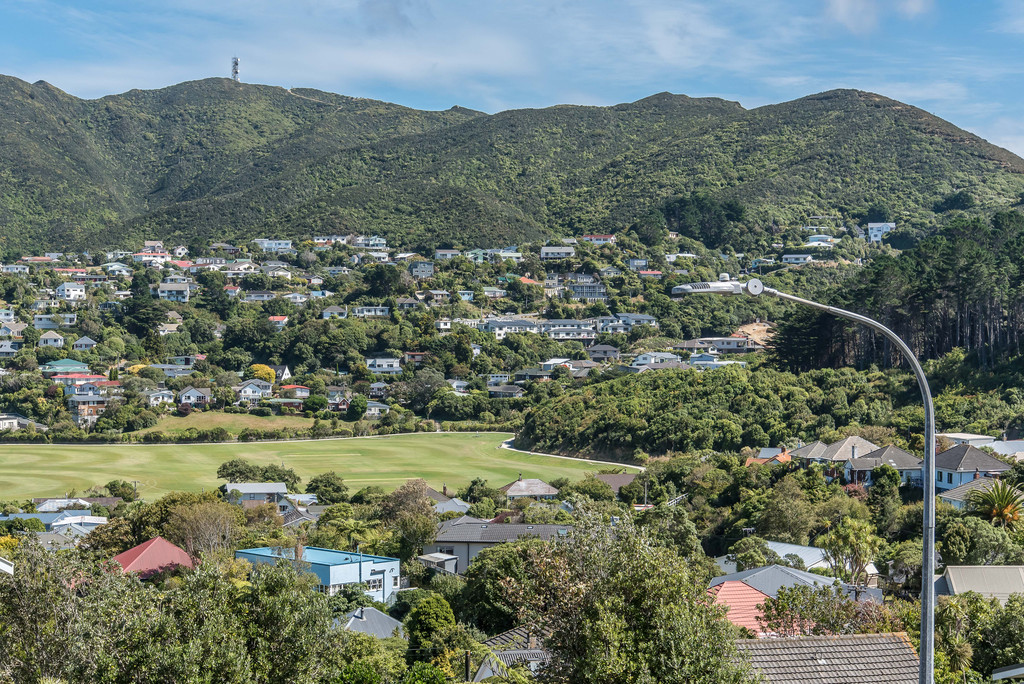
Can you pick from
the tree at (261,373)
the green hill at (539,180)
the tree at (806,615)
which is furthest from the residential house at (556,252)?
the tree at (806,615)

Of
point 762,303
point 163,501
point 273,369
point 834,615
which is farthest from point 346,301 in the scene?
point 834,615

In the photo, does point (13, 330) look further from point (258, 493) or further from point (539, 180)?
point (539, 180)

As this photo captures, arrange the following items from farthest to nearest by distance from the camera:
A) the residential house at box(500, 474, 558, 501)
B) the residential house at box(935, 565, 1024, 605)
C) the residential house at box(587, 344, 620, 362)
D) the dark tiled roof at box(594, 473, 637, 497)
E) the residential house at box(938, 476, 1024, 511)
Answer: the residential house at box(587, 344, 620, 362) → the dark tiled roof at box(594, 473, 637, 497) → the residential house at box(500, 474, 558, 501) → the residential house at box(938, 476, 1024, 511) → the residential house at box(935, 565, 1024, 605)

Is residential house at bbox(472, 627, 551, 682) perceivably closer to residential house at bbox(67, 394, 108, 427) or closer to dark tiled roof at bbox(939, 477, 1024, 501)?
dark tiled roof at bbox(939, 477, 1024, 501)

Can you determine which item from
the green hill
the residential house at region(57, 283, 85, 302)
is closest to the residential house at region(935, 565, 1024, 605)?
the residential house at region(57, 283, 85, 302)

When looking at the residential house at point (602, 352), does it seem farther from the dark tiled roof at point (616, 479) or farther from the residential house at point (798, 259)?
the dark tiled roof at point (616, 479)

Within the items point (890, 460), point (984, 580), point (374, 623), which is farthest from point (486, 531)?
point (984, 580)

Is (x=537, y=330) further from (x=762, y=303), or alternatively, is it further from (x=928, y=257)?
(x=928, y=257)
